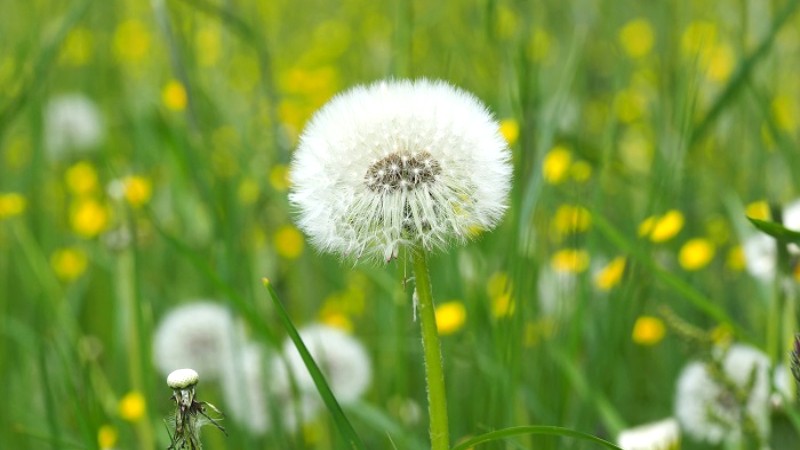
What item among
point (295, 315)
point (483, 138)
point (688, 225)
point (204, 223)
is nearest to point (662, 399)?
point (688, 225)

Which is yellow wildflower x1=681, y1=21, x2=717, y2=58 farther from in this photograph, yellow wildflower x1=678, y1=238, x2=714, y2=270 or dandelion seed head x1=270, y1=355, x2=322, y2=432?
dandelion seed head x1=270, y1=355, x2=322, y2=432

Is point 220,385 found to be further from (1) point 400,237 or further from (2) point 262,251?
(1) point 400,237

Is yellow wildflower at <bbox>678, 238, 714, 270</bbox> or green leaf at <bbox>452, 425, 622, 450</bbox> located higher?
yellow wildflower at <bbox>678, 238, 714, 270</bbox>

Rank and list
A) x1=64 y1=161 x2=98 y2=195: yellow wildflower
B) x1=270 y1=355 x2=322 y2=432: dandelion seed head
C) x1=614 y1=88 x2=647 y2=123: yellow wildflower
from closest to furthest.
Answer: x1=270 y1=355 x2=322 y2=432: dandelion seed head → x1=614 y1=88 x2=647 y2=123: yellow wildflower → x1=64 y1=161 x2=98 y2=195: yellow wildflower

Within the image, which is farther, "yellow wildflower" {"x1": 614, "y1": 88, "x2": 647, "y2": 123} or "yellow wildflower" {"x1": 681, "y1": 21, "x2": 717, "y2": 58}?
"yellow wildflower" {"x1": 614, "y1": 88, "x2": 647, "y2": 123}

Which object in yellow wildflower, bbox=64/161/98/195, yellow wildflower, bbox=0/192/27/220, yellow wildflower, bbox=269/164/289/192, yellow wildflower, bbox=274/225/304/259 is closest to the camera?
yellow wildflower, bbox=269/164/289/192

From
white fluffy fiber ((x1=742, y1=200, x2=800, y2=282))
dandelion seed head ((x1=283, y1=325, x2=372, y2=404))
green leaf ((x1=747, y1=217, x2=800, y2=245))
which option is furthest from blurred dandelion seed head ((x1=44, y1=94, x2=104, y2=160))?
green leaf ((x1=747, y1=217, x2=800, y2=245))
